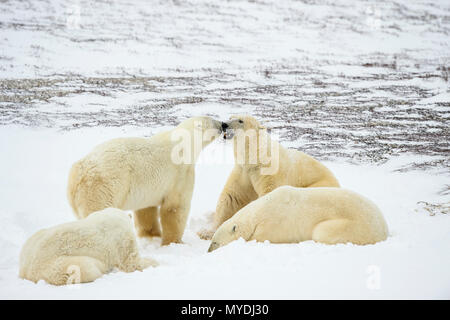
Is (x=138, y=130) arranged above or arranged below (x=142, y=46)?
below

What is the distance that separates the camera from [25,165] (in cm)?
906

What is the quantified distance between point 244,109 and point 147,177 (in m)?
9.34

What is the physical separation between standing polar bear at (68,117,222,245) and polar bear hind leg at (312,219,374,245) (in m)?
1.77

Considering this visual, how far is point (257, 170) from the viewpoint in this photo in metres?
6.84

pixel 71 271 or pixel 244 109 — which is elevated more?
pixel 244 109

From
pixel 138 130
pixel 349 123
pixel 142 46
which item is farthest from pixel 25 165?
pixel 142 46

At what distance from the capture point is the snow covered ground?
12.7ft

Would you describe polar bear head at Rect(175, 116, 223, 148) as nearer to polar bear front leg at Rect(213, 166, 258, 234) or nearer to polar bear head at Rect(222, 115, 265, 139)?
polar bear head at Rect(222, 115, 265, 139)

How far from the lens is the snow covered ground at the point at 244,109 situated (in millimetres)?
3877

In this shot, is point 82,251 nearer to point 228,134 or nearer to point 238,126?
point 228,134

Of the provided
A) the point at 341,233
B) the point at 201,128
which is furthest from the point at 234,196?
the point at 341,233

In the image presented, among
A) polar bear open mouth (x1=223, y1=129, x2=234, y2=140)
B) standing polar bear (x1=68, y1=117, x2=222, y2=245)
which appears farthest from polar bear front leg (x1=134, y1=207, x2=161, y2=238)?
polar bear open mouth (x1=223, y1=129, x2=234, y2=140)

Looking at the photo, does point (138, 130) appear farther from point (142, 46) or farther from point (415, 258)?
point (142, 46)
